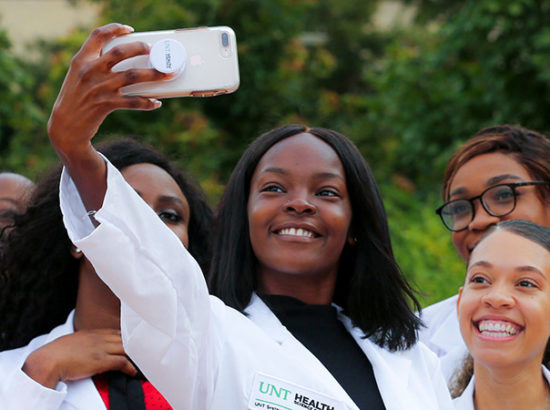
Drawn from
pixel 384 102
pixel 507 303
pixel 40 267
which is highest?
pixel 384 102

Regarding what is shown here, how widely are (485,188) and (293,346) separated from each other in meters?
1.39

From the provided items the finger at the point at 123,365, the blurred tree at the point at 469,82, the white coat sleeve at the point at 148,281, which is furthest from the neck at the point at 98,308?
the blurred tree at the point at 469,82

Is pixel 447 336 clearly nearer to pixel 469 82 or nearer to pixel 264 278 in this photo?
pixel 264 278

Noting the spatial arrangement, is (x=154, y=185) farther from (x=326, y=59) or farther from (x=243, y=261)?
(x=326, y=59)

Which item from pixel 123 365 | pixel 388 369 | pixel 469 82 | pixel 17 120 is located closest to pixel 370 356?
pixel 388 369

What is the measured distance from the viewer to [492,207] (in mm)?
3432

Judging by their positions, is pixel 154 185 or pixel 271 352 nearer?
pixel 271 352

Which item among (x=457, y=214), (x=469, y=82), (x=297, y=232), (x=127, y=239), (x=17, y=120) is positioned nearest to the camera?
(x=127, y=239)

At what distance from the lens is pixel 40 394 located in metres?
2.44

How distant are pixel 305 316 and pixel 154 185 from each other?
28.2 inches

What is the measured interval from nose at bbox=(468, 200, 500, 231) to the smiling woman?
457 mm

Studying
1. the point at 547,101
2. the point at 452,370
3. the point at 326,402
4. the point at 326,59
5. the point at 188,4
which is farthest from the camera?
the point at 326,59

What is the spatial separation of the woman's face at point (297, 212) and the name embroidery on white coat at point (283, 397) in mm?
417

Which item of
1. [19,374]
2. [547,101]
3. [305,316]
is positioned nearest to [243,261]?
[305,316]
